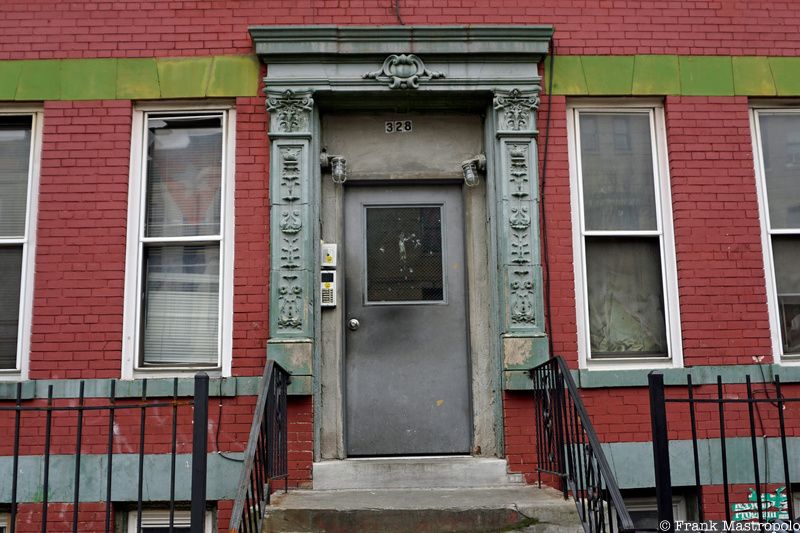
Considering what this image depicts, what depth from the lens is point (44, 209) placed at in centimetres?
641

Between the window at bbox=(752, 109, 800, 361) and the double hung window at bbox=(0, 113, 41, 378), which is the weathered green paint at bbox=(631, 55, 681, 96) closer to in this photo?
the window at bbox=(752, 109, 800, 361)

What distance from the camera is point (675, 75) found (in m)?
6.71

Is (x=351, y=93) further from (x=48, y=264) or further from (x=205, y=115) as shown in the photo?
(x=48, y=264)

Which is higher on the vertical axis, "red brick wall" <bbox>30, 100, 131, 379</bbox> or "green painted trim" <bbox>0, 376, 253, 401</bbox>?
"red brick wall" <bbox>30, 100, 131, 379</bbox>

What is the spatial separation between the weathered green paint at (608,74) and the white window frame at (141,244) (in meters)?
2.90

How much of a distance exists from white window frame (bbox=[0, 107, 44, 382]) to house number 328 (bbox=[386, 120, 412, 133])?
280 cm

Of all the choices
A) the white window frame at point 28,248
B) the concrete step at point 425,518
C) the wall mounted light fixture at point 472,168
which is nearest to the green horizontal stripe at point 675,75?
the wall mounted light fixture at point 472,168

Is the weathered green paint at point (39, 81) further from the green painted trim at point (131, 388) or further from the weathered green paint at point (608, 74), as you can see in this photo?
the weathered green paint at point (608, 74)


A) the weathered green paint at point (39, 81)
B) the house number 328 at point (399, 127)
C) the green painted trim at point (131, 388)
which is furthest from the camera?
the house number 328 at point (399, 127)

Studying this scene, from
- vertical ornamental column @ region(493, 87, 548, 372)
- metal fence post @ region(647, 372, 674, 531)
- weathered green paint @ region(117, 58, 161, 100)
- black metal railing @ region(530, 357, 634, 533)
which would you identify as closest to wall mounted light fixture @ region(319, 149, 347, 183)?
vertical ornamental column @ region(493, 87, 548, 372)

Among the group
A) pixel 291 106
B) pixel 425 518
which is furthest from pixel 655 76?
pixel 425 518

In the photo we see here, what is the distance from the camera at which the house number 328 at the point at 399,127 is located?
6785 millimetres

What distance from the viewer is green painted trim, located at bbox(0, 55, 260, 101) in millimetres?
6566

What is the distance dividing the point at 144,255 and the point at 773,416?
16.5 feet
